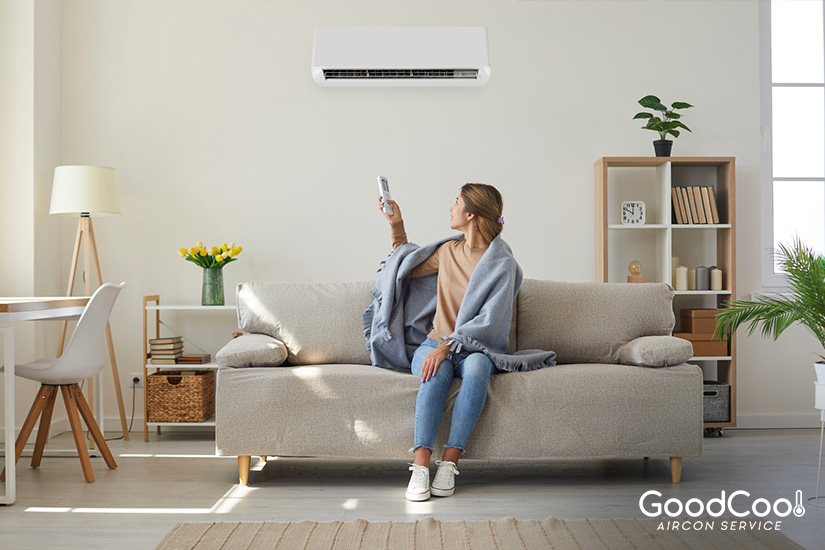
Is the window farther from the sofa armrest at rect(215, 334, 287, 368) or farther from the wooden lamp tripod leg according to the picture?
the wooden lamp tripod leg

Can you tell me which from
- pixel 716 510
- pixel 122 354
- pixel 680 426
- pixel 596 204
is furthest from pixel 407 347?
pixel 122 354

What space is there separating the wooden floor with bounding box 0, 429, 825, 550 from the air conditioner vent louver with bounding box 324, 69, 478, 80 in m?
1.74

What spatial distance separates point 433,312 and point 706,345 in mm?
1672

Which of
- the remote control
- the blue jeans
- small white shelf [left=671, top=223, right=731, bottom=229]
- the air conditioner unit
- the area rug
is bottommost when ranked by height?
the area rug

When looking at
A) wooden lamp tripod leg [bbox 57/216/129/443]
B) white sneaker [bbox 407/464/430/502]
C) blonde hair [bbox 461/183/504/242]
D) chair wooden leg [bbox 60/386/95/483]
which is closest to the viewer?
white sneaker [bbox 407/464/430/502]

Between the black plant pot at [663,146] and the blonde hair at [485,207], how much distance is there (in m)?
1.36

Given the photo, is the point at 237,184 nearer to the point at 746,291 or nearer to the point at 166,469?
the point at 166,469

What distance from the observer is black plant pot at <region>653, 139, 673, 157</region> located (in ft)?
13.3

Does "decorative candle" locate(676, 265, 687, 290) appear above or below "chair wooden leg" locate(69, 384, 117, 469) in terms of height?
above

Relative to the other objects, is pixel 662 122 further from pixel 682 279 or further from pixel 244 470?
pixel 244 470

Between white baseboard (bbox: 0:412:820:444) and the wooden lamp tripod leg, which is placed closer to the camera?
the wooden lamp tripod leg

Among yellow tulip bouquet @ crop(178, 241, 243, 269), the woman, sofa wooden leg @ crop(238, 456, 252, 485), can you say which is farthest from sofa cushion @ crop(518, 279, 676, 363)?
yellow tulip bouquet @ crop(178, 241, 243, 269)

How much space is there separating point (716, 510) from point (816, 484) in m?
0.57

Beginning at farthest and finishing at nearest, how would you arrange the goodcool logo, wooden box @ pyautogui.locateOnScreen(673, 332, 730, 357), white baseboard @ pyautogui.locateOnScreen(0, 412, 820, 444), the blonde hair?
white baseboard @ pyautogui.locateOnScreen(0, 412, 820, 444)
wooden box @ pyautogui.locateOnScreen(673, 332, 730, 357)
the blonde hair
the goodcool logo
